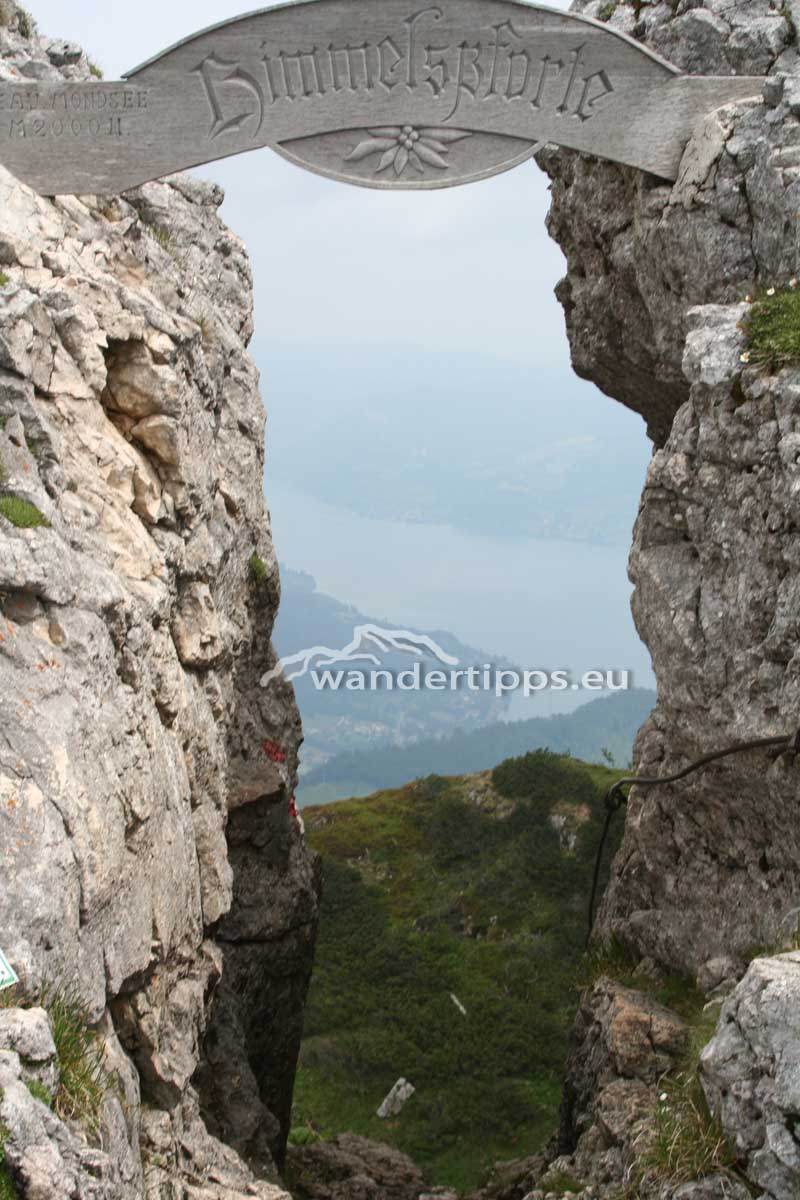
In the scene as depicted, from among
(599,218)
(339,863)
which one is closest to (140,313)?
(599,218)

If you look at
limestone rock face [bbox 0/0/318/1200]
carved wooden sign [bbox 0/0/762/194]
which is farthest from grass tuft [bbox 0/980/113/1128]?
carved wooden sign [bbox 0/0/762/194]

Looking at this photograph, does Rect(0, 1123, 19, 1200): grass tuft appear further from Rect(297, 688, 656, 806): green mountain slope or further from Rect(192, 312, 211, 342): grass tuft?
Rect(297, 688, 656, 806): green mountain slope

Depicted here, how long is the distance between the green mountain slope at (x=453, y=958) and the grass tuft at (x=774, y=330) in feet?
56.0

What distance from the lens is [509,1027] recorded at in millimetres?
32906

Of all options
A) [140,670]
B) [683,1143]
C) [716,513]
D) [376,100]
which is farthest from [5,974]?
[376,100]

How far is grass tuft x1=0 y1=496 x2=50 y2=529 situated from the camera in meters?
12.3

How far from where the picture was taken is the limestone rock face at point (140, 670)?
36.3 feet

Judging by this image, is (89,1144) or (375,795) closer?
(89,1144)

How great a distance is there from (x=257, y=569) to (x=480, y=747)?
120 meters

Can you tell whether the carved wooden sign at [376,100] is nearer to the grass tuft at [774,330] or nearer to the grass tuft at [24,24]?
the grass tuft at [774,330]

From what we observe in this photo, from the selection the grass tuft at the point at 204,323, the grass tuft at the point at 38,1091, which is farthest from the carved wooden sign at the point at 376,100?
the grass tuft at the point at 38,1091

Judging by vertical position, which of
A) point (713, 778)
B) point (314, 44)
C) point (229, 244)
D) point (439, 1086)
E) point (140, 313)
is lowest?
point (439, 1086)

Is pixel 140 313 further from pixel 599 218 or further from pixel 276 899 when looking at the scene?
pixel 276 899

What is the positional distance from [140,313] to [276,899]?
1188 centimetres
